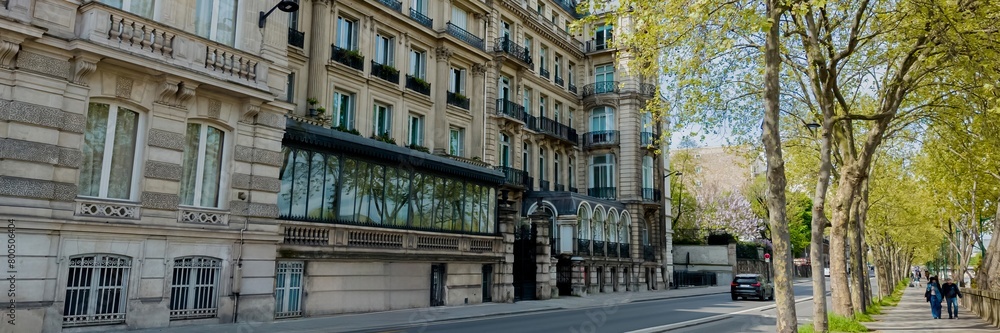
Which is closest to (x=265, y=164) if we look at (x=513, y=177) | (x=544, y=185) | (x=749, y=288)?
(x=513, y=177)

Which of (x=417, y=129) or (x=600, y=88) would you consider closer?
(x=417, y=129)

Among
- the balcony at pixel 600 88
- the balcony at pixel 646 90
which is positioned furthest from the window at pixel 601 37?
the balcony at pixel 646 90

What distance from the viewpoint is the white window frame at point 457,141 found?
101ft

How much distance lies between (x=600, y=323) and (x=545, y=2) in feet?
89.1

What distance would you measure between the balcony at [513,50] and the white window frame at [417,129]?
22.3 ft

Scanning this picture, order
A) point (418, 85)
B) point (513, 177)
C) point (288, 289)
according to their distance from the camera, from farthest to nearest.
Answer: point (513, 177), point (418, 85), point (288, 289)

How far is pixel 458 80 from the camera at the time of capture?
3172 centimetres

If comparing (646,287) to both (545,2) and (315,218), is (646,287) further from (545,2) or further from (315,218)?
(315,218)

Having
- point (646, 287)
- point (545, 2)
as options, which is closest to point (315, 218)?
point (545, 2)

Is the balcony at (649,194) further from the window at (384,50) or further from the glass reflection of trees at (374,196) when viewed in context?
the window at (384,50)

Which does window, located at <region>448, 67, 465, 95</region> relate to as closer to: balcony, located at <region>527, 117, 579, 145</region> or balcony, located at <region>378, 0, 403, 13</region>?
balcony, located at <region>378, 0, 403, 13</region>

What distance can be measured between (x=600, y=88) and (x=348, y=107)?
74.7 ft

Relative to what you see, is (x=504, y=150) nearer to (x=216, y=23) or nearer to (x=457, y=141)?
(x=457, y=141)

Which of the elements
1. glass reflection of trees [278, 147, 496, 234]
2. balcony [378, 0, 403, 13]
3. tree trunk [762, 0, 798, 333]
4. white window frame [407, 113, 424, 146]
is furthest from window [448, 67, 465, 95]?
tree trunk [762, 0, 798, 333]
